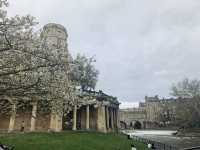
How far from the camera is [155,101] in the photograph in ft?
619

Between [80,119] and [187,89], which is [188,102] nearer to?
[187,89]

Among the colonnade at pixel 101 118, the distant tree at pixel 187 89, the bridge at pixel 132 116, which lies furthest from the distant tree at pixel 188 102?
the bridge at pixel 132 116

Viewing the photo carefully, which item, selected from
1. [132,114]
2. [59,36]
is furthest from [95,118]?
[132,114]

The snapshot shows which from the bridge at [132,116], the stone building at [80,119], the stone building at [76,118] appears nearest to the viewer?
the stone building at [76,118]

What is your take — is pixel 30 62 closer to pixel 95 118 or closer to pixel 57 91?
pixel 57 91

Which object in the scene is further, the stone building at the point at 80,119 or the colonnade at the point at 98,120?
the stone building at the point at 80,119

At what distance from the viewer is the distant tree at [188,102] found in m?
95.0

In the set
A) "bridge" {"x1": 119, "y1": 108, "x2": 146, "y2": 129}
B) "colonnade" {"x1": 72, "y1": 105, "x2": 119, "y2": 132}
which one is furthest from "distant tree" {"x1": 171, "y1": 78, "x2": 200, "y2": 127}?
"bridge" {"x1": 119, "y1": 108, "x2": 146, "y2": 129}

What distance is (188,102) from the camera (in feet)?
319

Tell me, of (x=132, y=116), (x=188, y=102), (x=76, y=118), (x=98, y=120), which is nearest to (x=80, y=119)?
(x=76, y=118)

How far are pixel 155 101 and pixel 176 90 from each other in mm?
89322

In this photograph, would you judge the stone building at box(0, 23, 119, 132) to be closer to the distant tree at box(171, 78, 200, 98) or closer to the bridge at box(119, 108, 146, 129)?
the distant tree at box(171, 78, 200, 98)

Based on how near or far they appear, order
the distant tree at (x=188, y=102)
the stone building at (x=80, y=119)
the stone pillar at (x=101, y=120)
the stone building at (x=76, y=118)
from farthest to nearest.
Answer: the distant tree at (x=188, y=102)
the stone pillar at (x=101, y=120)
the stone building at (x=80, y=119)
the stone building at (x=76, y=118)

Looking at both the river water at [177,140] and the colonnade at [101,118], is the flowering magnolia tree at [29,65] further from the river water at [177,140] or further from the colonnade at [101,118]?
the colonnade at [101,118]
